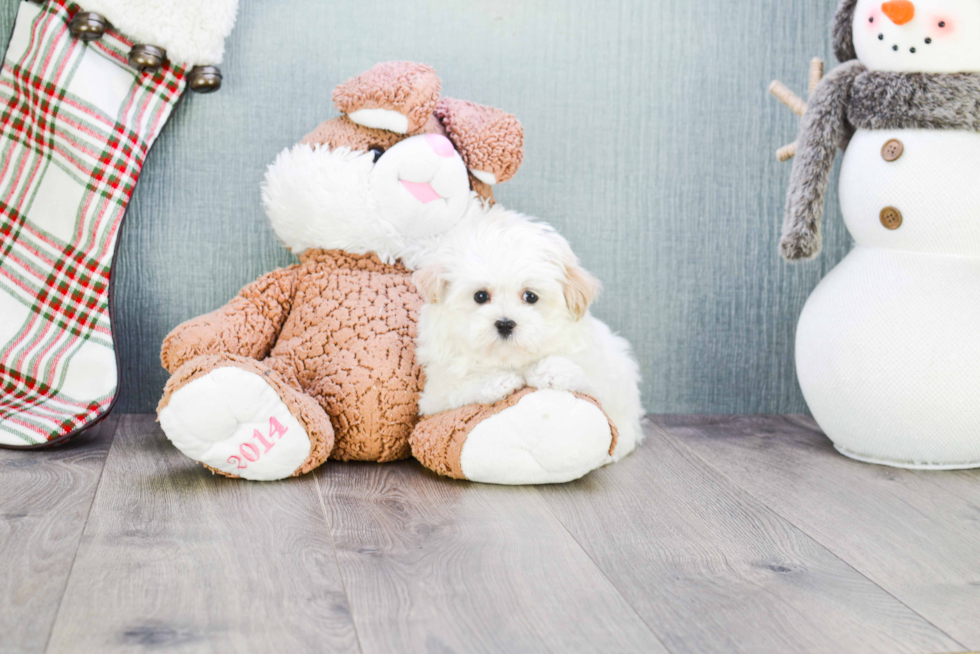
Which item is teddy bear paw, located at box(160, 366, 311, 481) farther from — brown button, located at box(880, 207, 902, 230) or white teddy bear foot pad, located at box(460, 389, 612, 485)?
brown button, located at box(880, 207, 902, 230)

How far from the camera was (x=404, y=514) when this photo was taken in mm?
1013

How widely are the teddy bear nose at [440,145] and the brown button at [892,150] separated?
2.02 ft

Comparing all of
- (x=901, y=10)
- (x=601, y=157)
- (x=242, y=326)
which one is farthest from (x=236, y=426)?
(x=901, y=10)

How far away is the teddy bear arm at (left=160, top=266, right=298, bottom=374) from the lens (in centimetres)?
116

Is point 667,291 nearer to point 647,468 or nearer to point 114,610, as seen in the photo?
point 647,468

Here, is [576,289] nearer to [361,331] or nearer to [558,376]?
[558,376]

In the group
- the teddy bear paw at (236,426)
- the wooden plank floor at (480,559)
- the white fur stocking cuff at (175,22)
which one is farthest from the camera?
the white fur stocking cuff at (175,22)

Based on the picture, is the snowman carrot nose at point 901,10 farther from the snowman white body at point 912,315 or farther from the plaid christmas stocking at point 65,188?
the plaid christmas stocking at point 65,188

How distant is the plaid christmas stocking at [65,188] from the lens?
128cm

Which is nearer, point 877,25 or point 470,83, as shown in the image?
point 877,25

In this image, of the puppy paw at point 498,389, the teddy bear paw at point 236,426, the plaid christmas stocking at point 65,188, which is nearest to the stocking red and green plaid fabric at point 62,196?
the plaid christmas stocking at point 65,188

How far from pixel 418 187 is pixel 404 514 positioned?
0.47 meters

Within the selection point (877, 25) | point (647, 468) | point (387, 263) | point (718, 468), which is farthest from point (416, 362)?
point (877, 25)

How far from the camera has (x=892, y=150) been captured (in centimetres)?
121
